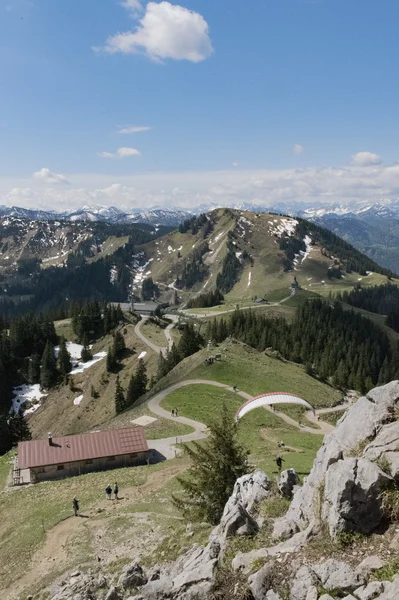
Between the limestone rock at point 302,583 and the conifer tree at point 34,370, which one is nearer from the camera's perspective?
the limestone rock at point 302,583

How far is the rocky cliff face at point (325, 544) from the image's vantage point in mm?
13952

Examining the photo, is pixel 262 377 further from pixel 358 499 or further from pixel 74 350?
pixel 74 350

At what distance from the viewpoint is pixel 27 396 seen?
131 metres

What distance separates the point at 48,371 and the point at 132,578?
118885 millimetres

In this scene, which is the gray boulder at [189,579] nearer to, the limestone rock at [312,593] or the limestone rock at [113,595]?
the limestone rock at [113,595]

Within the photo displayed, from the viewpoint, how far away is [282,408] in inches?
2773

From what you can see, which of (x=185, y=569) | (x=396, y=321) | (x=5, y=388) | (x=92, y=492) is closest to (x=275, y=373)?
(x=92, y=492)

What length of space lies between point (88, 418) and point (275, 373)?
5092cm

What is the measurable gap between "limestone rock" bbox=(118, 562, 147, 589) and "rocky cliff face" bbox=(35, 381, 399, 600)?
0.05 metres

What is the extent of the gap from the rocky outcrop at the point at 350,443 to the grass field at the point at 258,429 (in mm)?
20447

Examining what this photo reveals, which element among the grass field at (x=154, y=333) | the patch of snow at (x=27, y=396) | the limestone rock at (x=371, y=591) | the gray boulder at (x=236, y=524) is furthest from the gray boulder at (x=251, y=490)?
the patch of snow at (x=27, y=396)

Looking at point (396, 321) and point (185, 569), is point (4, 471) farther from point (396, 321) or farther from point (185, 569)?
point (396, 321)

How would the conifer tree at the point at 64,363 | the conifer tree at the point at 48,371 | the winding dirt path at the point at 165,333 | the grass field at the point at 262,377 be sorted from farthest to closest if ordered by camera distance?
the conifer tree at the point at 64,363, the conifer tree at the point at 48,371, the winding dirt path at the point at 165,333, the grass field at the point at 262,377

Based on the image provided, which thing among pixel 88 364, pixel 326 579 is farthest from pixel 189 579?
pixel 88 364
